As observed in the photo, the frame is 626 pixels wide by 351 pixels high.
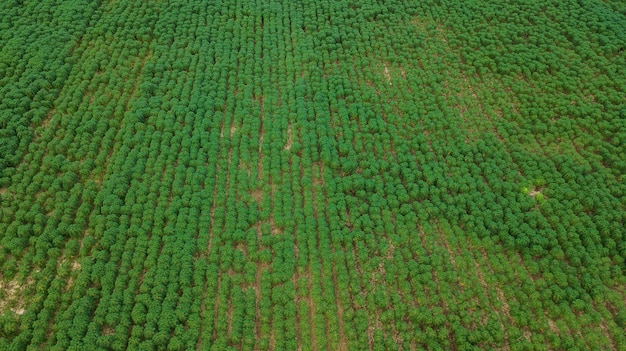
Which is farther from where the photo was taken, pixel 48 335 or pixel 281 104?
pixel 281 104

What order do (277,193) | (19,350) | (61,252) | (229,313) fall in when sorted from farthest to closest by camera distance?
(277,193), (61,252), (229,313), (19,350)

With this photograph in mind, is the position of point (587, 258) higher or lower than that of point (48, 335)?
higher

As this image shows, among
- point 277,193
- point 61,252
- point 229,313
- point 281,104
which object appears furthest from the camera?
point 281,104

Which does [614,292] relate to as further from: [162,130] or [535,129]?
[162,130]

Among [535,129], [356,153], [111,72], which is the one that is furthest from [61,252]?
[535,129]

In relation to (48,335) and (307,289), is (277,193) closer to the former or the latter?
(307,289)

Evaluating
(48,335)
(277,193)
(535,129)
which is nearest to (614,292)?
(535,129)
